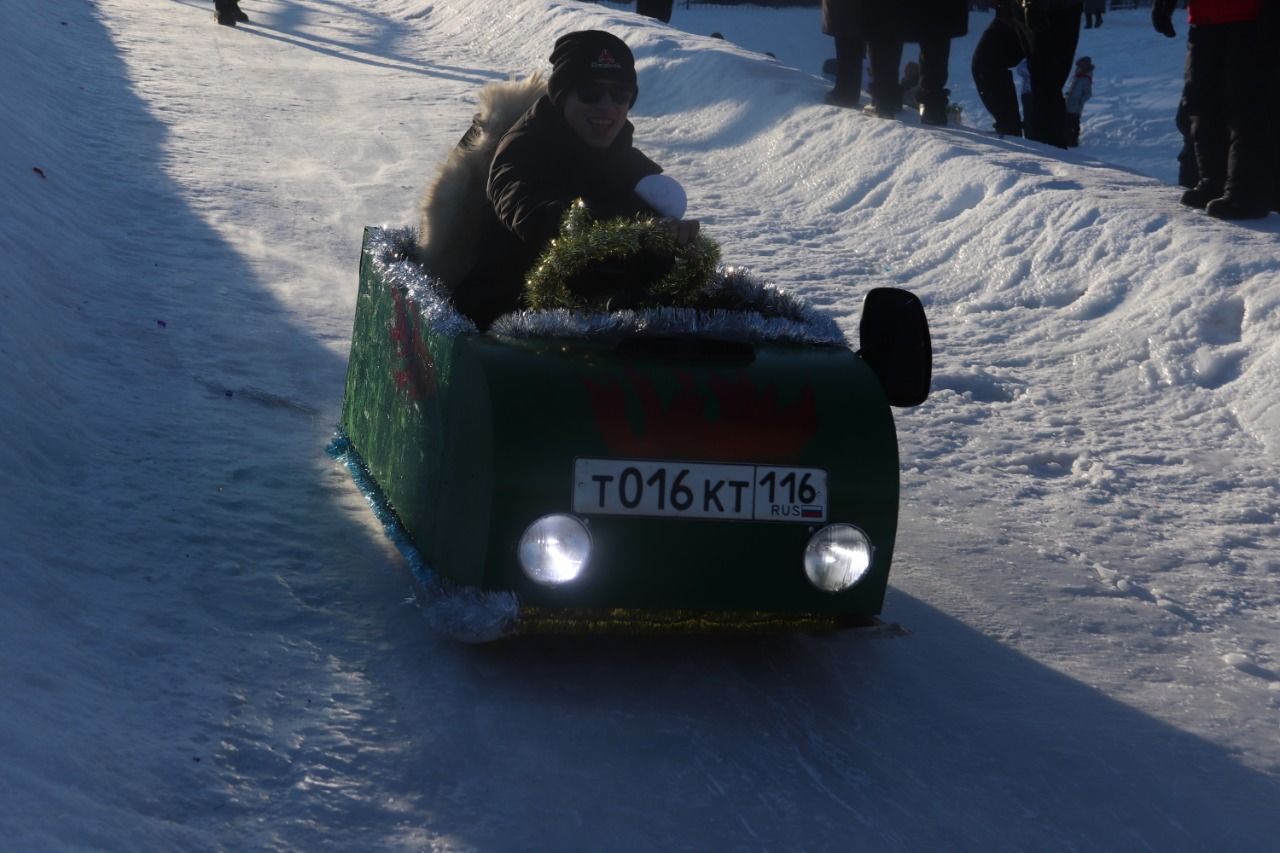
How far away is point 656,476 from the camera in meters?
3.30

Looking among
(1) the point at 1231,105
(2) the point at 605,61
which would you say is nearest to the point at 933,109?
(1) the point at 1231,105

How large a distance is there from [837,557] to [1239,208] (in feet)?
15.3

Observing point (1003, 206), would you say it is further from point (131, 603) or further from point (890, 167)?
point (131, 603)

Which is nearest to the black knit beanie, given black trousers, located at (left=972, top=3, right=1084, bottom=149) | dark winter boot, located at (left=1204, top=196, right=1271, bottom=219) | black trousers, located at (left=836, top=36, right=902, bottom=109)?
dark winter boot, located at (left=1204, top=196, right=1271, bottom=219)

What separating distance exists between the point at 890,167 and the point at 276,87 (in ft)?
18.4

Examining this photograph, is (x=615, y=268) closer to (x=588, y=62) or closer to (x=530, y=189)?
(x=530, y=189)

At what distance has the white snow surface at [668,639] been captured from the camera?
118 inches

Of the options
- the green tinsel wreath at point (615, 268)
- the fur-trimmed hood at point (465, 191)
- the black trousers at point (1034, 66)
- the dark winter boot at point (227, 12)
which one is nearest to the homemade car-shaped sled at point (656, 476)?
the green tinsel wreath at point (615, 268)

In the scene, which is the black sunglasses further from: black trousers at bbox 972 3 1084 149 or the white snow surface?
black trousers at bbox 972 3 1084 149

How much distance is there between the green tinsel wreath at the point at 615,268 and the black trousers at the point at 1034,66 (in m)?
6.30

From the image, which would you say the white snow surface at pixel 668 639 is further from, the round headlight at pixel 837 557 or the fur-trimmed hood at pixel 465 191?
the fur-trimmed hood at pixel 465 191

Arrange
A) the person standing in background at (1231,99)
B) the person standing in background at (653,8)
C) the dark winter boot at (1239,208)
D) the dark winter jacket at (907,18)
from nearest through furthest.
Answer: the person standing in background at (1231,99) → the dark winter boot at (1239,208) → the dark winter jacket at (907,18) → the person standing in background at (653,8)

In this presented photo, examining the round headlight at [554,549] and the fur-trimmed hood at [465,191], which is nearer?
the round headlight at [554,549]

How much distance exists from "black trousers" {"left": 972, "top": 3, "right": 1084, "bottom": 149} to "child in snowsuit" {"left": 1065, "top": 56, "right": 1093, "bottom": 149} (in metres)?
7.53
